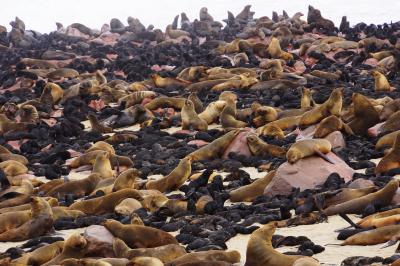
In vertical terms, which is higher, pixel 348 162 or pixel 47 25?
pixel 47 25

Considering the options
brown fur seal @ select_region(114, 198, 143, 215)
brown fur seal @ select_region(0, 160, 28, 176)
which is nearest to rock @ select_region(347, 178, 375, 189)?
brown fur seal @ select_region(114, 198, 143, 215)

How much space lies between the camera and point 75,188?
10.1m

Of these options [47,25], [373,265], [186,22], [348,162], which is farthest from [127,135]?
A: [47,25]

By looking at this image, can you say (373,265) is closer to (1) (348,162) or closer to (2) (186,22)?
(1) (348,162)

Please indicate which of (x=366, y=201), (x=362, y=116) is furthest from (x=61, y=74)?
(x=366, y=201)

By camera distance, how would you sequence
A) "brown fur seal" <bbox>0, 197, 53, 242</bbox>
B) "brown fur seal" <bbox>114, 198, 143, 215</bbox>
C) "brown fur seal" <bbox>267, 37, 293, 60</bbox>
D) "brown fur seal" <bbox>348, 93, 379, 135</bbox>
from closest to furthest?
"brown fur seal" <bbox>0, 197, 53, 242</bbox> < "brown fur seal" <bbox>114, 198, 143, 215</bbox> < "brown fur seal" <bbox>348, 93, 379, 135</bbox> < "brown fur seal" <bbox>267, 37, 293, 60</bbox>

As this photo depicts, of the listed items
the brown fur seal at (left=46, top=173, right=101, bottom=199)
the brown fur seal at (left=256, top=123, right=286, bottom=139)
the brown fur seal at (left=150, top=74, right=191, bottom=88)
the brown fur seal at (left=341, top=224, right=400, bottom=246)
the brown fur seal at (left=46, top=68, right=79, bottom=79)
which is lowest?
the brown fur seal at (left=341, top=224, right=400, bottom=246)

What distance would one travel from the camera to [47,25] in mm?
43938

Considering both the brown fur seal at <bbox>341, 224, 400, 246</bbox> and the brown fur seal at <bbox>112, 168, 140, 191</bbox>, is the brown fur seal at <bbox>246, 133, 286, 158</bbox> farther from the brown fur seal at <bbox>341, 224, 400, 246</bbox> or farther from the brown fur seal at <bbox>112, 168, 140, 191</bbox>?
the brown fur seal at <bbox>341, 224, 400, 246</bbox>

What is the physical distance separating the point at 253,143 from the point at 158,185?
1.76m

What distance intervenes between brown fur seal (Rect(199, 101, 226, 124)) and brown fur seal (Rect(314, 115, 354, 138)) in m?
2.80

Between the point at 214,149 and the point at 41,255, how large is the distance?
4535mm

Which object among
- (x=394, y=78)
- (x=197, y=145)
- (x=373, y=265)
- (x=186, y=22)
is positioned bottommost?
(x=373, y=265)

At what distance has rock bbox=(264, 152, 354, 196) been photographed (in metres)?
9.02
